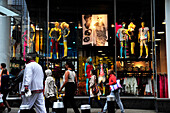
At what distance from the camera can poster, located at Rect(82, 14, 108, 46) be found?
14.6m

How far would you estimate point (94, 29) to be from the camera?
14734 mm

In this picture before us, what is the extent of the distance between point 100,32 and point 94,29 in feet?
1.16

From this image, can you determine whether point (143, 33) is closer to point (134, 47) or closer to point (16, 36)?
point (134, 47)

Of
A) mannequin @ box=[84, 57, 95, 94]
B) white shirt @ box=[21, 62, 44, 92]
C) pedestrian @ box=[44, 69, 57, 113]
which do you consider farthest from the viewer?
mannequin @ box=[84, 57, 95, 94]

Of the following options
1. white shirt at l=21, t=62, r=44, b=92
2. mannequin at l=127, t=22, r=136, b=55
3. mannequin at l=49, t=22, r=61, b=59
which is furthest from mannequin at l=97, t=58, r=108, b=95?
white shirt at l=21, t=62, r=44, b=92

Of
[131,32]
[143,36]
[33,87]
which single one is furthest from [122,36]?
[33,87]

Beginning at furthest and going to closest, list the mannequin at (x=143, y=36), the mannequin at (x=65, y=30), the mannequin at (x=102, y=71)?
the mannequin at (x=65, y=30), the mannequin at (x=102, y=71), the mannequin at (x=143, y=36)

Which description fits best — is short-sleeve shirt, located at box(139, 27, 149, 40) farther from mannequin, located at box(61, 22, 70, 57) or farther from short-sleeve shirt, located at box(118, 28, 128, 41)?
mannequin, located at box(61, 22, 70, 57)

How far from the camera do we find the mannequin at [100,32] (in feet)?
47.7

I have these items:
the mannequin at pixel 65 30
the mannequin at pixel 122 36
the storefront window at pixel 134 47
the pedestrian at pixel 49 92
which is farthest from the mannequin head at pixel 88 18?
the pedestrian at pixel 49 92

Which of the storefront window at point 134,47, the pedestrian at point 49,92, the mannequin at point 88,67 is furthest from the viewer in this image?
the mannequin at point 88,67

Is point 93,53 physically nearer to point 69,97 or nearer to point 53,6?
point 53,6

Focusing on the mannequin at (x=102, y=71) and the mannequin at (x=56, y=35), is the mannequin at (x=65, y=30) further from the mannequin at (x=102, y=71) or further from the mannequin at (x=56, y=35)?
the mannequin at (x=102, y=71)

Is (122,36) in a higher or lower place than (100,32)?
lower
